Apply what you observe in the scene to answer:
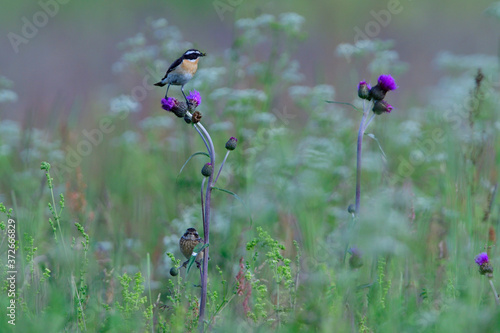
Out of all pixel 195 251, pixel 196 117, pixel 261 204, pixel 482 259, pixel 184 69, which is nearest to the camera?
pixel 195 251

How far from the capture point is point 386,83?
7.95 ft

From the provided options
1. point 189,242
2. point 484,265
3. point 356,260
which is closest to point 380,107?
point 356,260

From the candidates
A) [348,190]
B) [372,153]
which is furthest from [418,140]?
[348,190]

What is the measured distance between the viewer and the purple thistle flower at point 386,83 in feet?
7.90

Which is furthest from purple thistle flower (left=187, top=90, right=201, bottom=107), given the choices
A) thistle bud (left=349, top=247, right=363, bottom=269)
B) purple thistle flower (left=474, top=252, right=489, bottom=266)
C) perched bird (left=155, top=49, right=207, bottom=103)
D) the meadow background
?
purple thistle flower (left=474, top=252, right=489, bottom=266)

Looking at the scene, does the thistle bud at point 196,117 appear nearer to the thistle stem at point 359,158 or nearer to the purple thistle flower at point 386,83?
the thistle stem at point 359,158

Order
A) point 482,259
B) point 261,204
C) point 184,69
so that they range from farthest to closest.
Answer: point 261,204 < point 184,69 < point 482,259

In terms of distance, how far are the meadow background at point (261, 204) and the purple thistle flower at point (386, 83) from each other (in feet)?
1.07

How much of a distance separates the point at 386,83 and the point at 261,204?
125cm

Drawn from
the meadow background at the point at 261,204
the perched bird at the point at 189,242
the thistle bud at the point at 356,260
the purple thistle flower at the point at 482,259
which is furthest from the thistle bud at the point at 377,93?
the perched bird at the point at 189,242

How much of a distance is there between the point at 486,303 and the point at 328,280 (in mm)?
591

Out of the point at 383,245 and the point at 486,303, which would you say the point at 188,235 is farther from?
the point at 486,303

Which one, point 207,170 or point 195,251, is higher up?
point 207,170

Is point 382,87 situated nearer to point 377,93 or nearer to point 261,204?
point 377,93
